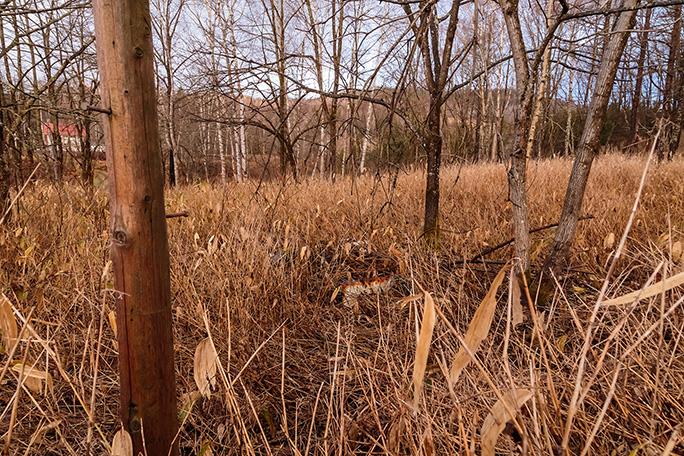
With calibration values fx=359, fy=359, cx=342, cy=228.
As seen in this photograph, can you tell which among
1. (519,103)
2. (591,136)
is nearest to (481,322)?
(519,103)

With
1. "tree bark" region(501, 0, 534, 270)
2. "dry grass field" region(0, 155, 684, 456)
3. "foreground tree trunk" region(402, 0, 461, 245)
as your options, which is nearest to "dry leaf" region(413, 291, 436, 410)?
"dry grass field" region(0, 155, 684, 456)

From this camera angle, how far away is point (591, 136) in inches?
65.2

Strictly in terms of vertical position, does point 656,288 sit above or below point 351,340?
above

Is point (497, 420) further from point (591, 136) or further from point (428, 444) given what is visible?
point (591, 136)

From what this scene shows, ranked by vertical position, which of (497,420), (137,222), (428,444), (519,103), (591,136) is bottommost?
(428,444)

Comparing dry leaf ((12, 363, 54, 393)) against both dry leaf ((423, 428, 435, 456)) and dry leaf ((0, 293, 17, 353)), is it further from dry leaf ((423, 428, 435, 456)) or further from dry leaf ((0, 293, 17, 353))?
dry leaf ((423, 428, 435, 456))

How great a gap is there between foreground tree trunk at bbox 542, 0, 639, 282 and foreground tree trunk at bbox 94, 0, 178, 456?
146 centimetres

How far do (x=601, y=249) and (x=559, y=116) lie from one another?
17008 mm

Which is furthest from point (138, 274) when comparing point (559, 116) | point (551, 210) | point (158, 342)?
point (559, 116)

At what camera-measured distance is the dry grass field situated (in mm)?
839

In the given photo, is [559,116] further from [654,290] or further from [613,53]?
[654,290]

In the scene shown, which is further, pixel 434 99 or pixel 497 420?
pixel 434 99

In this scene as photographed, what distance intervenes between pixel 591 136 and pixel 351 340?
56.3 inches

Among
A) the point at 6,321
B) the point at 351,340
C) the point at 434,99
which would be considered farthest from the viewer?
the point at 434,99
